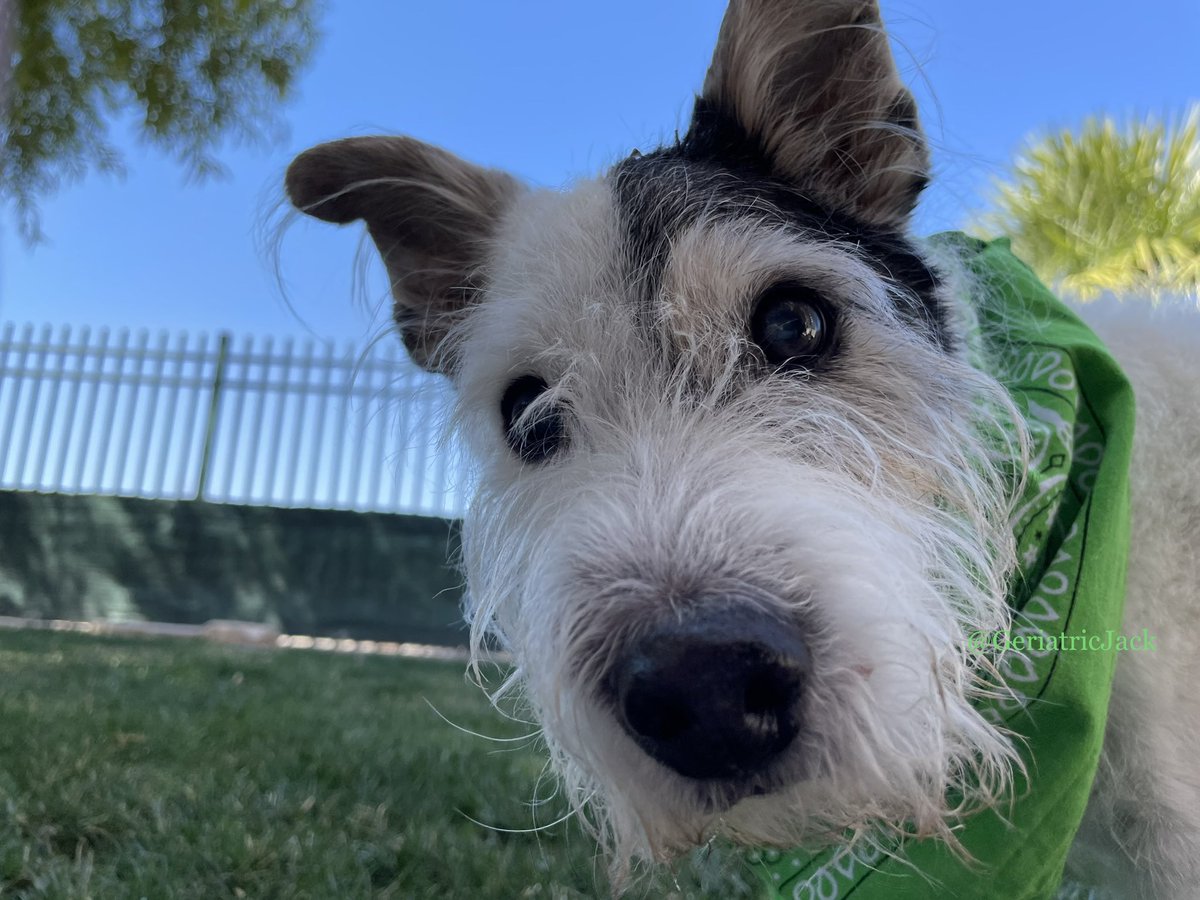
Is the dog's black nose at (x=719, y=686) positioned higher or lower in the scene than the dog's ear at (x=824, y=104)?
lower

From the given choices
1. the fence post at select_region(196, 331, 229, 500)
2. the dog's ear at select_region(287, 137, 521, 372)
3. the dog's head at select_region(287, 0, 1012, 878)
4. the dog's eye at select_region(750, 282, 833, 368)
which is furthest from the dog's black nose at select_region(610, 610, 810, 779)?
the fence post at select_region(196, 331, 229, 500)

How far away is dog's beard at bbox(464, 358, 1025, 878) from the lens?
4.71ft

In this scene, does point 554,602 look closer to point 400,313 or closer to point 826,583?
point 826,583

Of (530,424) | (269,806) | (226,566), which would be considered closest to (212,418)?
(226,566)

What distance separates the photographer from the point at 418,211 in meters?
3.12

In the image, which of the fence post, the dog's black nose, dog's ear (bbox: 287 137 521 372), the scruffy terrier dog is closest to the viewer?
the dog's black nose

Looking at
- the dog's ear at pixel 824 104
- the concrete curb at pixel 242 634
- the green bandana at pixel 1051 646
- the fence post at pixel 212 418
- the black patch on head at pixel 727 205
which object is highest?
the dog's ear at pixel 824 104

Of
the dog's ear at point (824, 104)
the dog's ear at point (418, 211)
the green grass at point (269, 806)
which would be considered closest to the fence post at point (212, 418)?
the green grass at point (269, 806)

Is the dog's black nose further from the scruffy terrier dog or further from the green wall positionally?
the green wall

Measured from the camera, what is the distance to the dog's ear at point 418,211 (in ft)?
9.37

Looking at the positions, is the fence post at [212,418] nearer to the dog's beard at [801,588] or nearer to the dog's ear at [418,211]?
the dog's ear at [418,211]

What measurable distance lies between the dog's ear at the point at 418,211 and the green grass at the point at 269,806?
5.84 feet

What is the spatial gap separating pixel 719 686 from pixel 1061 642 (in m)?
1.24

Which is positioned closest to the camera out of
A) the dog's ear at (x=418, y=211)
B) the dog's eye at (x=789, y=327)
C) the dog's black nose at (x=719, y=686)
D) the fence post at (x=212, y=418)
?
the dog's black nose at (x=719, y=686)
